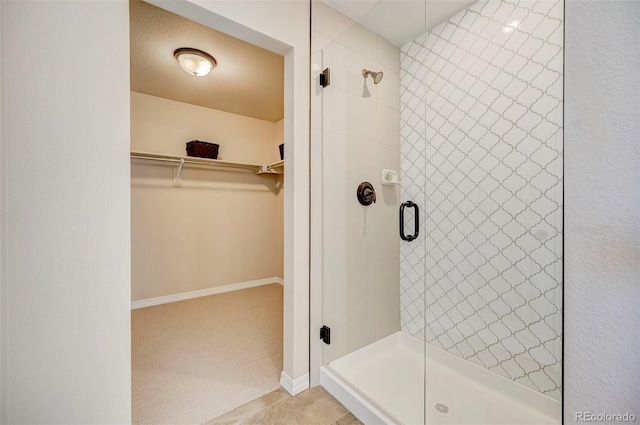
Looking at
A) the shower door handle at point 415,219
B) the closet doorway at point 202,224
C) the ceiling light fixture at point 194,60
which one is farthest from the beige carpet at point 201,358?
the ceiling light fixture at point 194,60

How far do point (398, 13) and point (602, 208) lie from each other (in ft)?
6.04

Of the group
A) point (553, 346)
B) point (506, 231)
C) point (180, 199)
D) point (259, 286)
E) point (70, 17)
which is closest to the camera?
point (70, 17)

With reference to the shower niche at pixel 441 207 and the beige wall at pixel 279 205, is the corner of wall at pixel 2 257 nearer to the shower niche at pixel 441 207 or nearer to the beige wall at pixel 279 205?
the shower niche at pixel 441 207

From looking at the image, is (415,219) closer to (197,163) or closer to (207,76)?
(207,76)

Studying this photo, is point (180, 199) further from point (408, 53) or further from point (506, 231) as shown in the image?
point (506, 231)

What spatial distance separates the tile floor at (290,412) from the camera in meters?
1.44

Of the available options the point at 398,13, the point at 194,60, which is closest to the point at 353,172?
the point at 398,13

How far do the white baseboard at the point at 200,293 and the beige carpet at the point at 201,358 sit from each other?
0.39ft

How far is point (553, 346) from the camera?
1.42 metres

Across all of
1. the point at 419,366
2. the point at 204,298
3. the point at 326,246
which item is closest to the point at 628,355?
the point at 326,246

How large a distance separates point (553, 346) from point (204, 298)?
3367mm

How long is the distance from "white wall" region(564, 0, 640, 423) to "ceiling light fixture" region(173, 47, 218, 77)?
2438 mm

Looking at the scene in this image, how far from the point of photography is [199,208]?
11.4 feet

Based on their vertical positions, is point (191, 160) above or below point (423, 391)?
above
